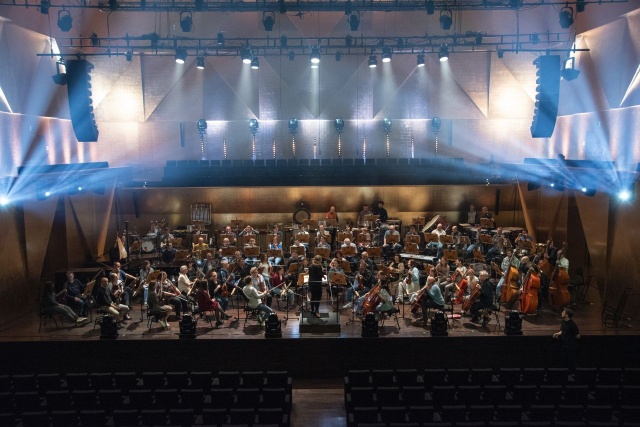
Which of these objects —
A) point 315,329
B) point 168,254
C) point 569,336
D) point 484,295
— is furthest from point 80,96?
point 569,336

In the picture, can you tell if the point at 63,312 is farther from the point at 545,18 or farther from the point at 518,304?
the point at 545,18

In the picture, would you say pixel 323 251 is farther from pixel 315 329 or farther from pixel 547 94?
pixel 547 94

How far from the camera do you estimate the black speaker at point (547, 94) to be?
1152 centimetres

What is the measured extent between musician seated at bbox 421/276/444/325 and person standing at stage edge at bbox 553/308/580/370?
6.89 ft

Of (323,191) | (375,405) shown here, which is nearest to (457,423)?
(375,405)

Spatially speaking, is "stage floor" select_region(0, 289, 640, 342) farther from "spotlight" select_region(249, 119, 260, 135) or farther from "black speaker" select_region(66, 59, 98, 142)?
"spotlight" select_region(249, 119, 260, 135)

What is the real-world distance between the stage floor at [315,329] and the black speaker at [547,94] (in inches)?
149

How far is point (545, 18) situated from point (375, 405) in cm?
1360

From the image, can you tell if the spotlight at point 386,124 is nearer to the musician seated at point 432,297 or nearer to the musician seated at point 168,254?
the musician seated at point 168,254

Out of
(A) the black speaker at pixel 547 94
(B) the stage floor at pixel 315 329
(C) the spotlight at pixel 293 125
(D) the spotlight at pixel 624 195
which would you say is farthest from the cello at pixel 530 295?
(C) the spotlight at pixel 293 125

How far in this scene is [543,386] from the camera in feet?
23.4

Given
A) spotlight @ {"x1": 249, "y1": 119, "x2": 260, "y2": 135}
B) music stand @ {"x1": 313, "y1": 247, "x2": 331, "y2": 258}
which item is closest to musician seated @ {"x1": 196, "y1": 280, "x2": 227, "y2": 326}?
music stand @ {"x1": 313, "y1": 247, "x2": 331, "y2": 258}

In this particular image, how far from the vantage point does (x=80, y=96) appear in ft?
39.1

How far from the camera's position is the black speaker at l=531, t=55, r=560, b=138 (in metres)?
11.5
